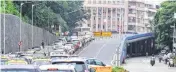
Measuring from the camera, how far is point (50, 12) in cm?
11644

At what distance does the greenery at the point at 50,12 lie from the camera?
324ft

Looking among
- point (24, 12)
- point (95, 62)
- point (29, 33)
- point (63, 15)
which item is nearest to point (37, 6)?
point (24, 12)

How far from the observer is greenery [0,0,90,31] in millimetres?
98875

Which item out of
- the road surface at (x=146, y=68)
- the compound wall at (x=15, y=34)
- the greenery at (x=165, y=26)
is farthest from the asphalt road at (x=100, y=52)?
the compound wall at (x=15, y=34)

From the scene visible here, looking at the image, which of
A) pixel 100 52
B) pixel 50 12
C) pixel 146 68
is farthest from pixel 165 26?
pixel 146 68

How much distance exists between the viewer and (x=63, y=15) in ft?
437

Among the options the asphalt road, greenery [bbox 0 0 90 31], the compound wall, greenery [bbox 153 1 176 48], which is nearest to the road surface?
the asphalt road

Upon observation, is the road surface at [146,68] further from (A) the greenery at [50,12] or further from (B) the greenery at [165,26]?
(A) the greenery at [50,12]

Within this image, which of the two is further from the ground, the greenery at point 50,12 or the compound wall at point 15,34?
the greenery at point 50,12

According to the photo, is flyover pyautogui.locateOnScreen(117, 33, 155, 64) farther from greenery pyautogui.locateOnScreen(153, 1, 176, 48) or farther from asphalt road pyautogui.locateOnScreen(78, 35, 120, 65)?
greenery pyautogui.locateOnScreen(153, 1, 176, 48)

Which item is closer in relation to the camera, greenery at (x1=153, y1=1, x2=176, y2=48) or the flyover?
greenery at (x1=153, y1=1, x2=176, y2=48)

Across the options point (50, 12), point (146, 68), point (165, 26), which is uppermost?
point (50, 12)

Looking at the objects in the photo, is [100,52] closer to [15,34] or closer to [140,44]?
[140,44]

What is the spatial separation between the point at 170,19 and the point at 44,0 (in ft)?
86.7
